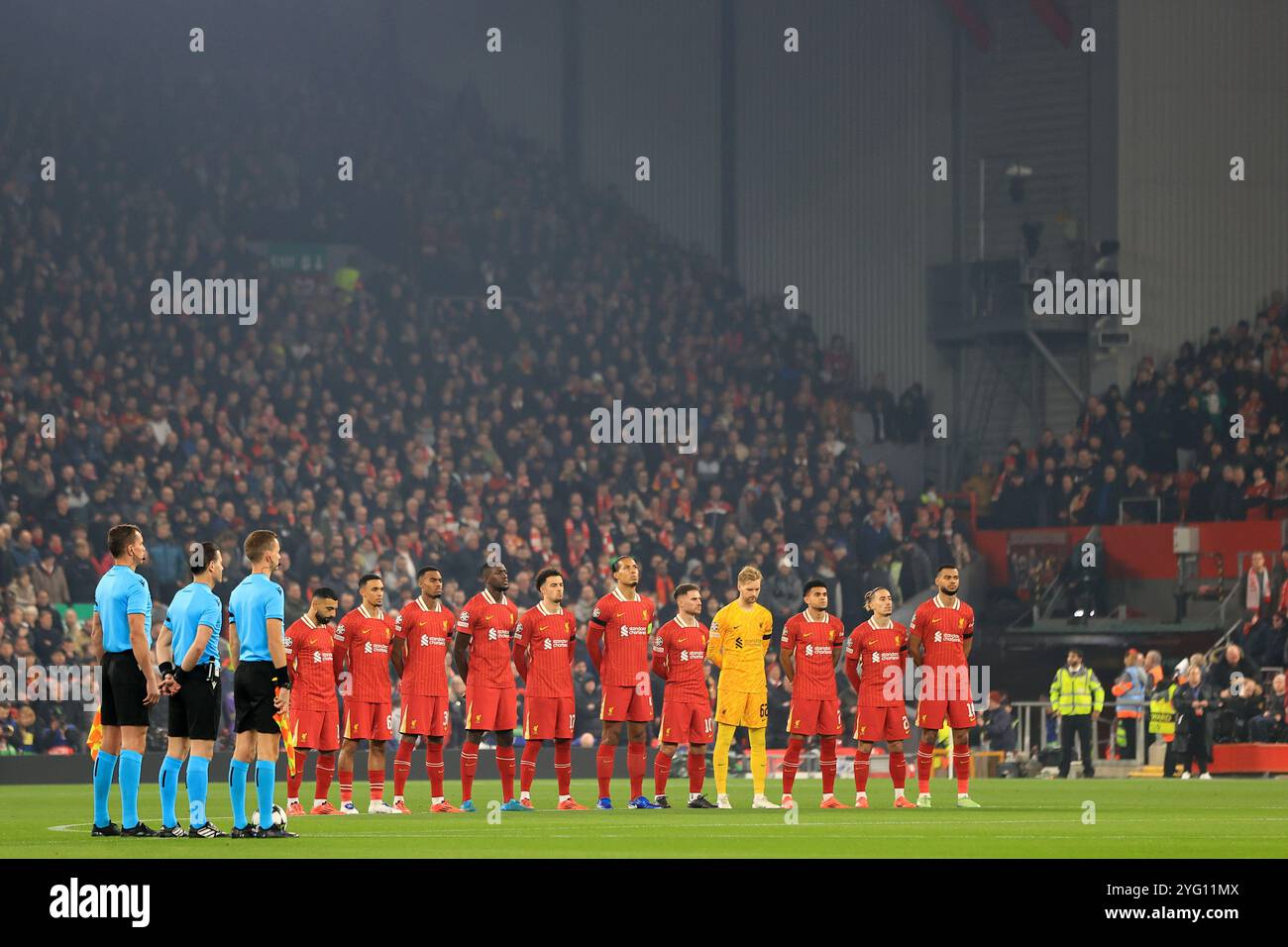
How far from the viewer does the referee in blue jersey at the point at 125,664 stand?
15117 millimetres

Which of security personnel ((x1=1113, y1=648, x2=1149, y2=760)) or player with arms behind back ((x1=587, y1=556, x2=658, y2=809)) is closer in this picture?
player with arms behind back ((x1=587, y1=556, x2=658, y2=809))

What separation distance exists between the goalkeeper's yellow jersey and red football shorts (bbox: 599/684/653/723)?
39.6 inches

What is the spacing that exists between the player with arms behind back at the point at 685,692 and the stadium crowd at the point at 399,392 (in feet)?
38.8

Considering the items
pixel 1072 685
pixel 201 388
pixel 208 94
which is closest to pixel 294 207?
pixel 208 94

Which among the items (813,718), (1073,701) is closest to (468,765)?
(813,718)

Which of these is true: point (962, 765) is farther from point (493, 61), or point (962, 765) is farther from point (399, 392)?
point (493, 61)

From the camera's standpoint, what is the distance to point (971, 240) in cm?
4347

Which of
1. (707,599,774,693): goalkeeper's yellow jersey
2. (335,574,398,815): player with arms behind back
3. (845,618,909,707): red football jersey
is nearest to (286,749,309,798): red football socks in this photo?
(335,574,398,815): player with arms behind back

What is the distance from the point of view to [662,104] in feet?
147

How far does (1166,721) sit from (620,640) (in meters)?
13.7

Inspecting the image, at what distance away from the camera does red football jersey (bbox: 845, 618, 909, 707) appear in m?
21.5

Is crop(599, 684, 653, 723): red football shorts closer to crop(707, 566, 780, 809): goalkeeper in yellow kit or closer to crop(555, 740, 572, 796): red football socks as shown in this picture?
crop(555, 740, 572, 796): red football socks

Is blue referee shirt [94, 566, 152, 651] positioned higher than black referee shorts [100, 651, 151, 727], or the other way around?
blue referee shirt [94, 566, 152, 651]

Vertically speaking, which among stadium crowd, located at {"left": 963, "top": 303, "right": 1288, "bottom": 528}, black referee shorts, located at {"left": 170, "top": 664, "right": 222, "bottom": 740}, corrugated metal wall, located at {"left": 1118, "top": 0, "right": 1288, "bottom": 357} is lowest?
black referee shorts, located at {"left": 170, "top": 664, "right": 222, "bottom": 740}
